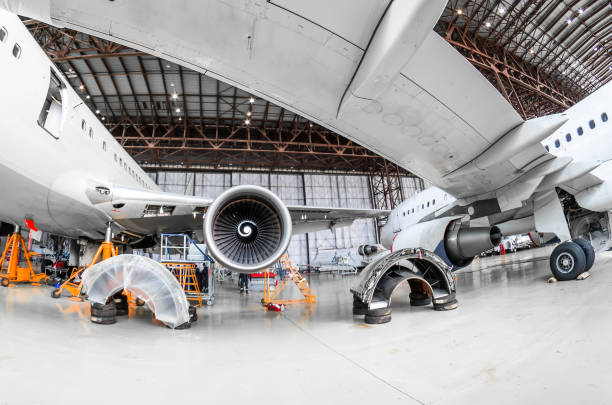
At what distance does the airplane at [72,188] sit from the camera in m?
3.72

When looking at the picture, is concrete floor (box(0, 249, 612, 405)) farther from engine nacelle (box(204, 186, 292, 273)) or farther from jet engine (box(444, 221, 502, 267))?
jet engine (box(444, 221, 502, 267))

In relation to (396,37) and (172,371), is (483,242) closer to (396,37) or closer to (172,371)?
(396,37)

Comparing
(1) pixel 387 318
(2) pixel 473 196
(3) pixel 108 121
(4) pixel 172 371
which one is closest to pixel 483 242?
(2) pixel 473 196

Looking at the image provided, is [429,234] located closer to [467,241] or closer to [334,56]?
[467,241]

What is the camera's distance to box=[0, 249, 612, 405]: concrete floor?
1655 millimetres

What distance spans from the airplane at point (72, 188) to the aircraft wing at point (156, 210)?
0.02m

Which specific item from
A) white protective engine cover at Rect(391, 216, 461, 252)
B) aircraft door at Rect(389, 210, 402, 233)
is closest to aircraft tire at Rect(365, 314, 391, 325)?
white protective engine cover at Rect(391, 216, 461, 252)

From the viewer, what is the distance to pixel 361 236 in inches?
1239

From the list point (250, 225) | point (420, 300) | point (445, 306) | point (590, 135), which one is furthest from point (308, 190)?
point (445, 306)

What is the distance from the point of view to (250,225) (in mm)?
4469

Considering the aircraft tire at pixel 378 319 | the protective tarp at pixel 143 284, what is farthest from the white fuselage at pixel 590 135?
the protective tarp at pixel 143 284

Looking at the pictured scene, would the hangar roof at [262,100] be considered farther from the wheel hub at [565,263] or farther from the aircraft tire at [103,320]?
the aircraft tire at [103,320]

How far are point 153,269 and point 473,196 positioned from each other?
19.5 feet

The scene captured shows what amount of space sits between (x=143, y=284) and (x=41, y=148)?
8.66ft
